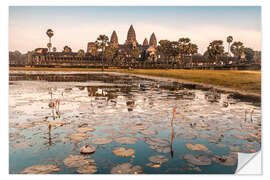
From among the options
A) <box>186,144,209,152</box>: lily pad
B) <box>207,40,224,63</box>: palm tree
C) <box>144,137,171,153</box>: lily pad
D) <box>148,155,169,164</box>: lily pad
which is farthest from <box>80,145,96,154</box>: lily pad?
<box>207,40,224,63</box>: palm tree

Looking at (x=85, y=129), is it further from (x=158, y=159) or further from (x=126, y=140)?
(x=158, y=159)

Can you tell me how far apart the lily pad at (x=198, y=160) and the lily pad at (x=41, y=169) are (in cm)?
309

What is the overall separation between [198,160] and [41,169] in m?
3.66

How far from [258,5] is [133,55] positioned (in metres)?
117

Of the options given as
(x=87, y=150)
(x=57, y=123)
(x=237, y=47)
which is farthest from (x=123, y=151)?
(x=237, y=47)

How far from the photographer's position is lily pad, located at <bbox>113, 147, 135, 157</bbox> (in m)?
5.21

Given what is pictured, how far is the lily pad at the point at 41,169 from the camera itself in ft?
14.8

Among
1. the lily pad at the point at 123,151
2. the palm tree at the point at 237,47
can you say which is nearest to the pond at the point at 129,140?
the lily pad at the point at 123,151

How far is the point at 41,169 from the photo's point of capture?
14.9ft

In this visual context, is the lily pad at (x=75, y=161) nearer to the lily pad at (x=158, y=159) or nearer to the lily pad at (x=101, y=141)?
the lily pad at (x=101, y=141)
